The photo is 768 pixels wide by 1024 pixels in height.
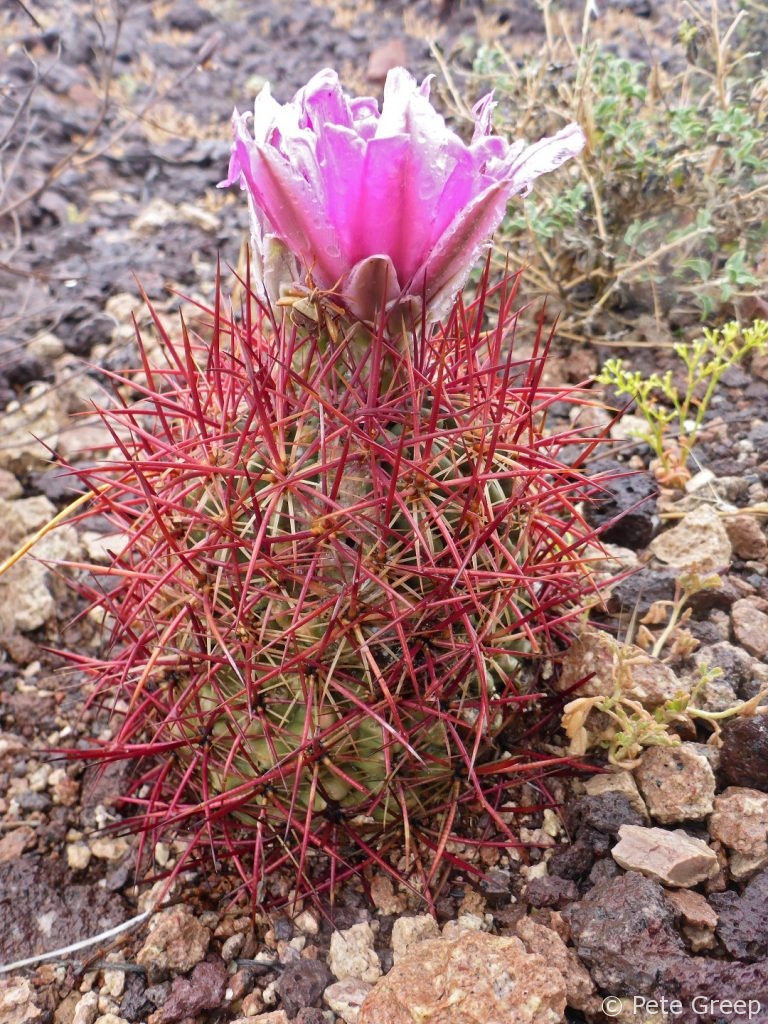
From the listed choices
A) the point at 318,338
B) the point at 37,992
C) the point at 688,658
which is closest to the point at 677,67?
the point at 688,658

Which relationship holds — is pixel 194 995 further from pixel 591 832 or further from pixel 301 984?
pixel 591 832

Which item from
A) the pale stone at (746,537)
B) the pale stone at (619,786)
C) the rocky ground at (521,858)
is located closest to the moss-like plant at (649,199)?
the rocky ground at (521,858)

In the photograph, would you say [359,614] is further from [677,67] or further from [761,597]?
[677,67]

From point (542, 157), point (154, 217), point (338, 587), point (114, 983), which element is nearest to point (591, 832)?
point (338, 587)

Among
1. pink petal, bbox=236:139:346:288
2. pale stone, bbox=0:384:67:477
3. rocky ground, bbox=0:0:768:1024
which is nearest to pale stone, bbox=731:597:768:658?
rocky ground, bbox=0:0:768:1024

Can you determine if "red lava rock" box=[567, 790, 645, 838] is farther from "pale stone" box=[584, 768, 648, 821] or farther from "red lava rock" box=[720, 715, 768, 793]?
"red lava rock" box=[720, 715, 768, 793]
